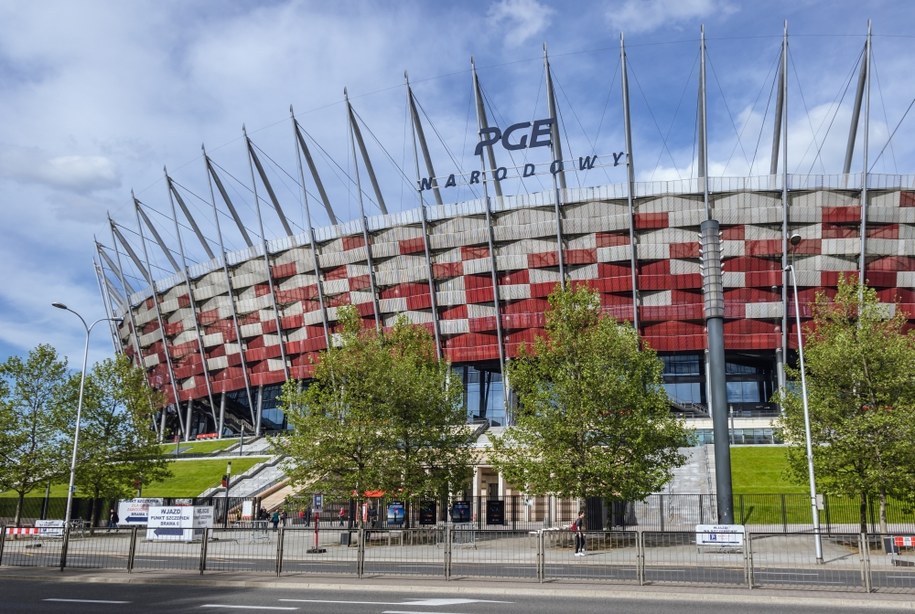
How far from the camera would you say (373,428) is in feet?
120

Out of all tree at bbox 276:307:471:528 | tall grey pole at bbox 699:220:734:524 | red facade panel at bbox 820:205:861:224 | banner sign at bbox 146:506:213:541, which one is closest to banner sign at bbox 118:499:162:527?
banner sign at bbox 146:506:213:541

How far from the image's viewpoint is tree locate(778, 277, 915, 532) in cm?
3030

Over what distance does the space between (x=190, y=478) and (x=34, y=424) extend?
19204 millimetres

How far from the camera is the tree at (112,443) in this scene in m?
45.4

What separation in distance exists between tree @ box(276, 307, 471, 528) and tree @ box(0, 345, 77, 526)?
53.3ft

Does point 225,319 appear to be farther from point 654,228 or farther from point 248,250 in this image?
point 654,228

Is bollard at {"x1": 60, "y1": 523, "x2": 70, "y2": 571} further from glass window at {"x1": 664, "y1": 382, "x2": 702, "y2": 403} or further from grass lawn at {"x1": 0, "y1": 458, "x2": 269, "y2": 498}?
glass window at {"x1": 664, "y1": 382, "x2": 702, "y2": 403}

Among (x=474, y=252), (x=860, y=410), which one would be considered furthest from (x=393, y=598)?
(x=474, y=252)

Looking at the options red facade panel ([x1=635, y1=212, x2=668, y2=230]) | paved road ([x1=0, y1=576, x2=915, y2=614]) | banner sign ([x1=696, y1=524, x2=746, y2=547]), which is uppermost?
red facade panel ([x1=635, y1=212, x2=668, y2=230])

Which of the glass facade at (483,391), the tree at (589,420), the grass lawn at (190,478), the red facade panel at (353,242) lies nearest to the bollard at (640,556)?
the tree at (589,420)

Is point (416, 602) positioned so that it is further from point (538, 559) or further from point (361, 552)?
point (361, 552)

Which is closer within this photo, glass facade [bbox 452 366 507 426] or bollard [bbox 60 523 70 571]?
bollard [bbox 60 523 70 571]

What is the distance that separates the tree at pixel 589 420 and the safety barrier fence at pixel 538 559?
7.74 meters

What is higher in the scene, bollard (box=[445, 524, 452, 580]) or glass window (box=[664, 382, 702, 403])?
glass window (box=[664, 382, 702, 403])
